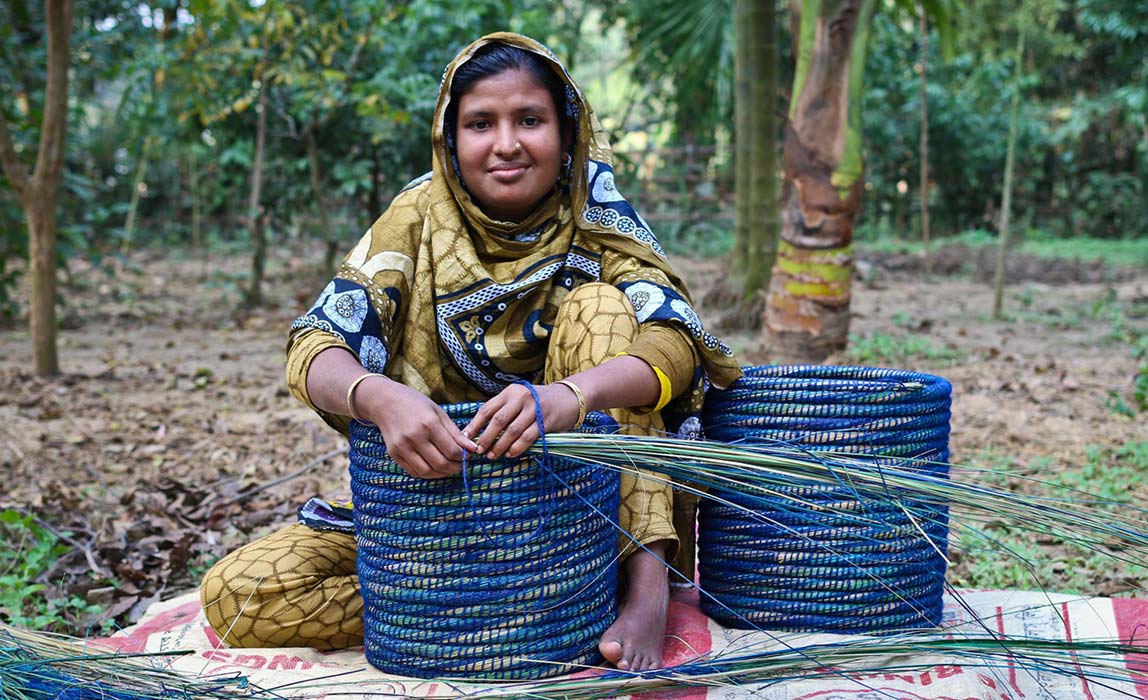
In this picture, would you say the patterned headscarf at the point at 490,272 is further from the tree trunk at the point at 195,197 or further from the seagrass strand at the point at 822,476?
the tree trunk at the point at 195,197

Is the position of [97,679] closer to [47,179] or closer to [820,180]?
[820,180]

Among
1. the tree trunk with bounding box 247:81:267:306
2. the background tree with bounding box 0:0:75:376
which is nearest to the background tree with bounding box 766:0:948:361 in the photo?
the background tree with bounding box 0:0:75:376

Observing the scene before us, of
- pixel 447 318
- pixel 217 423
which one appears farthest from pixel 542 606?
pixel 217 423

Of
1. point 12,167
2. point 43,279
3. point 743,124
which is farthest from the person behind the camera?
point 743,124

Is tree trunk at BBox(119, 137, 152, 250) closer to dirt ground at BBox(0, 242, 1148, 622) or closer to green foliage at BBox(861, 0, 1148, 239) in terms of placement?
dirt ground at BBox(0, 242, 1148, 622)

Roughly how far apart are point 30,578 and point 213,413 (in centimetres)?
200

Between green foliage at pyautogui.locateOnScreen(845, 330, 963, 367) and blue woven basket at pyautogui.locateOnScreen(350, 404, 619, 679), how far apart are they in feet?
11.9

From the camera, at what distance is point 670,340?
196cm

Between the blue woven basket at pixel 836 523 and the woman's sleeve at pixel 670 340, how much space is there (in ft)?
0.27

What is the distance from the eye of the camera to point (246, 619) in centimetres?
202

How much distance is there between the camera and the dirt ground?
3.18 metres

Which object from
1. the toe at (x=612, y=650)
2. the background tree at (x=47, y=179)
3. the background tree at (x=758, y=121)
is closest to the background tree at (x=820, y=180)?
the background tree at (x=758, y=121)

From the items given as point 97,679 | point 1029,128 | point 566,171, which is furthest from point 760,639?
point 1029,128

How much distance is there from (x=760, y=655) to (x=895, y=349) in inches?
165
